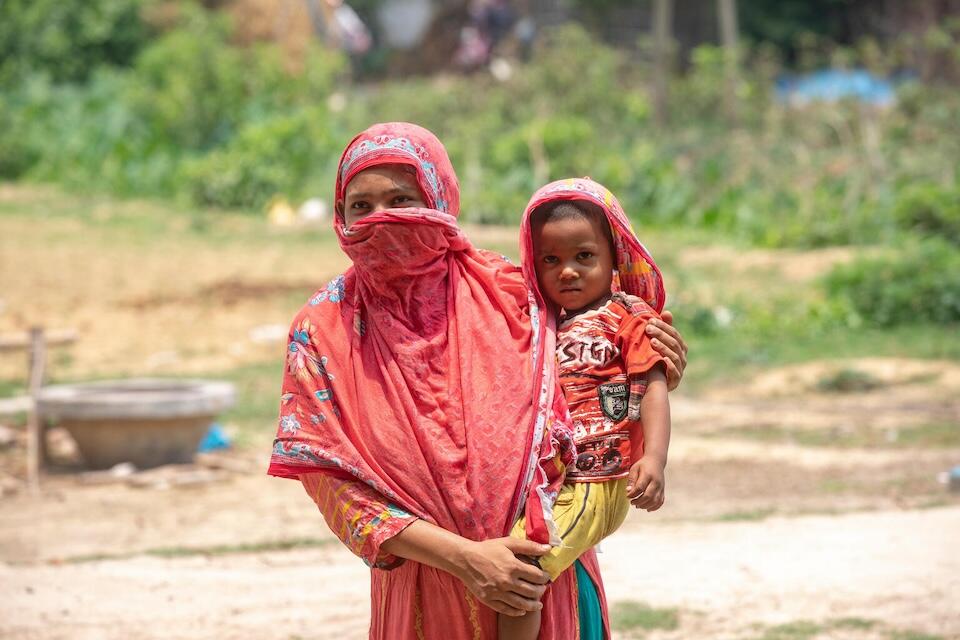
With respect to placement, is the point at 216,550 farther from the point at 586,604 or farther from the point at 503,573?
the point at 503,573

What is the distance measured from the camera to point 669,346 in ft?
8.11

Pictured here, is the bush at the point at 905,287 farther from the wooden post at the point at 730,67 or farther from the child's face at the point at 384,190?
the child's face at the point at 384,190

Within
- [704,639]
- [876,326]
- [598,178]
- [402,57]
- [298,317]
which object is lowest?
[704,639]

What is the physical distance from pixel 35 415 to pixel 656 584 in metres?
4.26

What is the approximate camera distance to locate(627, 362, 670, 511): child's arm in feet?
7.80

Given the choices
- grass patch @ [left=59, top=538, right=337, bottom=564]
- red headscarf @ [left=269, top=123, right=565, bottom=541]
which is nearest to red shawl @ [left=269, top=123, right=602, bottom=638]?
red headscarf @ [left=269, top=123, right=565, bottom=541]

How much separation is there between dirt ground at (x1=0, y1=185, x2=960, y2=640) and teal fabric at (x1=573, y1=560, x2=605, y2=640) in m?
2.06

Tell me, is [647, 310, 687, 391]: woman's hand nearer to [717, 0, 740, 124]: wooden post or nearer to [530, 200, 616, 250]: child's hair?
[530, 200, 616, 250]: child's hair

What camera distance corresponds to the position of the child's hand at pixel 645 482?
2.37 metres


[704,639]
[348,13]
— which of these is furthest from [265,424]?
[348,13]

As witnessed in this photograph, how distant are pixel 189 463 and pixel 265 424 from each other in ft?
3.41

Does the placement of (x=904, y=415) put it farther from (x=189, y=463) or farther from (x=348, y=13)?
(x=348, y=13)

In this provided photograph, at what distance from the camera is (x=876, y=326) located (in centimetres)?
1125

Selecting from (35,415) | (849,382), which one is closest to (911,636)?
(849,382)
